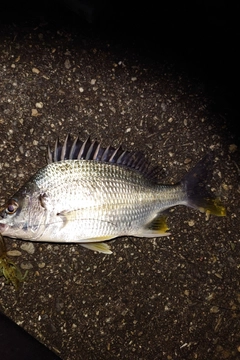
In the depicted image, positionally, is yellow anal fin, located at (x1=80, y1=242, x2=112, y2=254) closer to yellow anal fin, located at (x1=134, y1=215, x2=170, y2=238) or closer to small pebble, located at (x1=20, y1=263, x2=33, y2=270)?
yellow anal fin, located at (x1=134, y1=215, x2=170, y2=238)

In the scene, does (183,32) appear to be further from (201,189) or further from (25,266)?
(25,266)

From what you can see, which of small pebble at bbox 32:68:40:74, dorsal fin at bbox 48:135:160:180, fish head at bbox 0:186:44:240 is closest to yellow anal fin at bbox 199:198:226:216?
dorsal fin at bbox 48:135:160:180

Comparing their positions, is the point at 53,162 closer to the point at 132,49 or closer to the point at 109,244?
the point at 109,244

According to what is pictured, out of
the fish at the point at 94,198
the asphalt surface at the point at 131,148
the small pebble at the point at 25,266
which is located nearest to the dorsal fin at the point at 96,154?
the fish at the point at 94,198

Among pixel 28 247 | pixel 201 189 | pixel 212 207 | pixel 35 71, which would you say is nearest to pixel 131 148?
pixel 201 189

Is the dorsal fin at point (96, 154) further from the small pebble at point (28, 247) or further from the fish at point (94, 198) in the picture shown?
the small pebble at point (28, 247)

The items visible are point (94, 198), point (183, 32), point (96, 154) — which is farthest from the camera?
point (183, 32)
